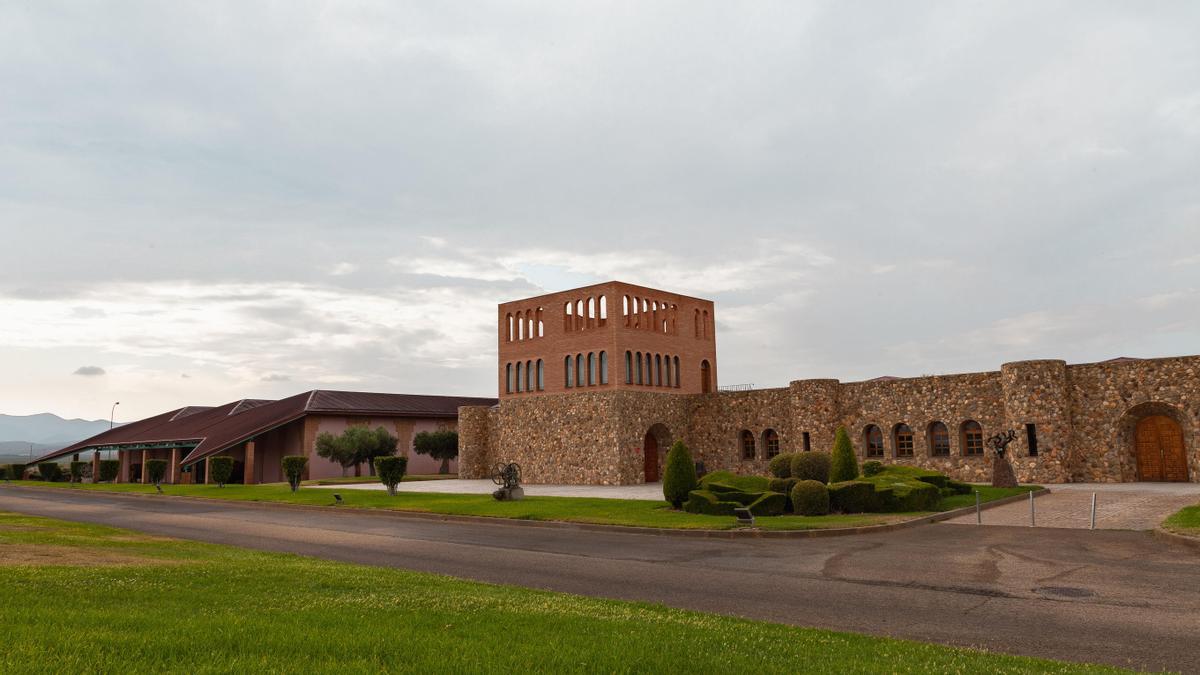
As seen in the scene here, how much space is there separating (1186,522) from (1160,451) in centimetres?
1642

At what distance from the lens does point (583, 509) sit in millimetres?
24984

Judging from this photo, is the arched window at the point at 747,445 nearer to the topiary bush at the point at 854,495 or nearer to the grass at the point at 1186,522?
the topiary bush at the point at 854,495

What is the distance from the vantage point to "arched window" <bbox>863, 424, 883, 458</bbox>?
122ft

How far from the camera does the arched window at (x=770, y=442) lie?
40.2 metres

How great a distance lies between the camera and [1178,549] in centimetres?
1490

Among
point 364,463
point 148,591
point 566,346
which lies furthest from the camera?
point 364,463

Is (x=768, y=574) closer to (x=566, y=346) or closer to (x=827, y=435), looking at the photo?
(x=827, y=435)

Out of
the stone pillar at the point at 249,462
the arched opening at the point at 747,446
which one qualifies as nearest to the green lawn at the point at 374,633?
the arched opening at the point at 747,446

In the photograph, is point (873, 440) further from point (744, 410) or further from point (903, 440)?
point (744, 410)

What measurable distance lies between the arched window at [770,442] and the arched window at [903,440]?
581 centimetres

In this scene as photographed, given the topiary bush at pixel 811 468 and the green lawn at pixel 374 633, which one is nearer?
the green lawn at pixel 374 633

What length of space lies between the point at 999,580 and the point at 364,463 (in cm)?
5507

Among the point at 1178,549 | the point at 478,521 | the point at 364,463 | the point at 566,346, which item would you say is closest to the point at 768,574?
the point at 1178,549

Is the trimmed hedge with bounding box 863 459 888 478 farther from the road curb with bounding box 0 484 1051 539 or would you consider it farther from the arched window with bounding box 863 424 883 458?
the arched window with bounding box 863 424 883 458
